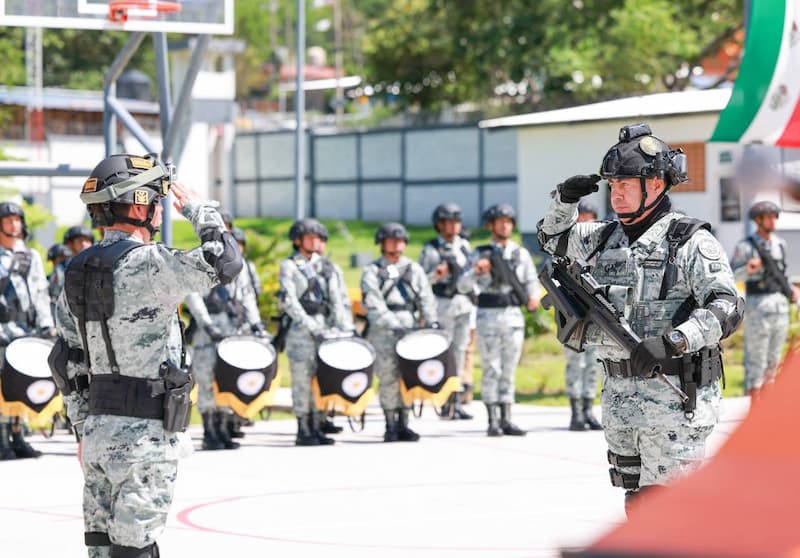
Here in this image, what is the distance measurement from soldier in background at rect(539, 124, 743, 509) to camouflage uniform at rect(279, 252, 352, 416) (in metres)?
6.68

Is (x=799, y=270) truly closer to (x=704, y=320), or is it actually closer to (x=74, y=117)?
(x=704, y=320)

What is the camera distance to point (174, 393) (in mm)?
5953

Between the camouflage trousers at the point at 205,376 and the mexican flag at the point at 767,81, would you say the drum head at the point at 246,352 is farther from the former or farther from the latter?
the mexican flag at the point at 767,81

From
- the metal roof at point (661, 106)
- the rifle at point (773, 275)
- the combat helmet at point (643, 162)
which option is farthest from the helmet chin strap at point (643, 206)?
the metal roof at point (661, 106)

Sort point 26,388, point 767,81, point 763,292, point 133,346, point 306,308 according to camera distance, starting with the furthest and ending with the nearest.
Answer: point 763,292 → point 306,308 → point 26,388 → point 767,81 → point 133,346

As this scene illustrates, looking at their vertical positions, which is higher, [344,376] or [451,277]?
[451,277]

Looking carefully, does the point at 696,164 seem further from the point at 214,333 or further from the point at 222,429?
the point at 214,333

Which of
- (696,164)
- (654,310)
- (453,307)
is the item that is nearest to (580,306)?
(654,310)

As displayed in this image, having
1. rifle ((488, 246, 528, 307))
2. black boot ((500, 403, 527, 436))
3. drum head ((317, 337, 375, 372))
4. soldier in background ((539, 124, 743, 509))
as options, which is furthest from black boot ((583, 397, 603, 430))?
soldier in background ((539, 124, 743, 509))

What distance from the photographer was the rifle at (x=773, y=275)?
15219 millimetres

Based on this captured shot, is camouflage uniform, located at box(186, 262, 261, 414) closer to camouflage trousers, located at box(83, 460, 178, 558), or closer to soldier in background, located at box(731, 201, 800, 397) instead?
soldier in background, located at box(731, 201, 800, 397)

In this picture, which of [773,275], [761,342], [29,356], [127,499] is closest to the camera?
[127,499]

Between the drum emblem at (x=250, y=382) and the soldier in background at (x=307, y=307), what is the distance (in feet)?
2.68

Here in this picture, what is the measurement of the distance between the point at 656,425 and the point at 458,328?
9.06 meters
